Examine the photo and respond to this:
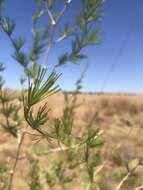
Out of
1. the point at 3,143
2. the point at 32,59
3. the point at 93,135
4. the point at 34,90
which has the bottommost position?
the point at 3,143

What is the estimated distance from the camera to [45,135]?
132 cm

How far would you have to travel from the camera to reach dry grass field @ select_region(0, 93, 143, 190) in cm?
304

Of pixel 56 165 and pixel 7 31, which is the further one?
pixel 56 165

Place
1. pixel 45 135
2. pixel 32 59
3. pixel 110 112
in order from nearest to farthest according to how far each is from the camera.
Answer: pixel 45 135 < pixel 32 59 < pixel 110 112

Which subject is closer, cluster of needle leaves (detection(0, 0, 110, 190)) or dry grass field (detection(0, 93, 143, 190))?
cluster of needle leaves (detection(0, 0, 110, 190))

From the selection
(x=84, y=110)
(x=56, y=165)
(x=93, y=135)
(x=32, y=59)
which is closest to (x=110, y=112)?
(x=84, y=110)

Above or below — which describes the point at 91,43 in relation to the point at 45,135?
above

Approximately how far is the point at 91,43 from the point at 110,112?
45.0 ft

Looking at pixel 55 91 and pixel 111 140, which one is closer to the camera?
pixel 55 91

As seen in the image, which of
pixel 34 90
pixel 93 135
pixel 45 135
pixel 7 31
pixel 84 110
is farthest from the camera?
pixel 84 110

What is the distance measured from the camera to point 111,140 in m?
9.78

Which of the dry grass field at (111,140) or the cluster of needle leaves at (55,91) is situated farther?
the dry grass field at (111,140)

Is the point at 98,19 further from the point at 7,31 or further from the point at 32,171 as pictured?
the point at 32,171

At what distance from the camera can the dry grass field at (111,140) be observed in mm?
3044
